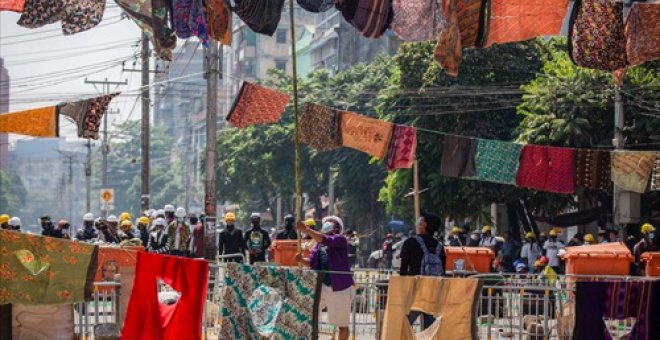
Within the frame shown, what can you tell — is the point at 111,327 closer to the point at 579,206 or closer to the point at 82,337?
the point at 82,337

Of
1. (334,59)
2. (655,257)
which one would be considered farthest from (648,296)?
(334,59)

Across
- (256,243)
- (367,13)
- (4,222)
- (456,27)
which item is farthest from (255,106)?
(456,27)

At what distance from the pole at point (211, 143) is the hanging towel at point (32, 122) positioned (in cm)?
531

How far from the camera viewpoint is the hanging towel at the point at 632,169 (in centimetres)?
2436

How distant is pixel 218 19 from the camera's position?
755 inches

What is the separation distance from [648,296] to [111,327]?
5999 mm

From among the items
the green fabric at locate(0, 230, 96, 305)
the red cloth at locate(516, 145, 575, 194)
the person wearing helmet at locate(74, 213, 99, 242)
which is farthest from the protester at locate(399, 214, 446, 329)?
the person wearing helmet at locate(74, 213, 99, 242)

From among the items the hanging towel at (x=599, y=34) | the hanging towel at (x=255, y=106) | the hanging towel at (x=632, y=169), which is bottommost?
the hanging towel at (x=632, y=169)

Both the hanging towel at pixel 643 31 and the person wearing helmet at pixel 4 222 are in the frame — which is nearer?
the hanging towel at pixel 643 31

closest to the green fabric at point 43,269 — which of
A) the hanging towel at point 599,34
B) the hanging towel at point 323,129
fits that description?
the hanging towel at point 599,34

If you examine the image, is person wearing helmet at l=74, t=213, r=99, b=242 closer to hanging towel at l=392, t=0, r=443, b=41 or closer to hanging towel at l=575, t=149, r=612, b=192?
hanging towel at l=575, t=149, r=612, b=192

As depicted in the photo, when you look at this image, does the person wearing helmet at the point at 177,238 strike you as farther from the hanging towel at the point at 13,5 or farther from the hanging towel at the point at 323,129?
the hanging towel at the point at 13,5

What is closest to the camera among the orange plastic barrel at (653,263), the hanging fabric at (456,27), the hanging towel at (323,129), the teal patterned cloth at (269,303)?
the teal patterned cloth at (269,303)

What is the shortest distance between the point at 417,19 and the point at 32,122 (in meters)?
8.89
